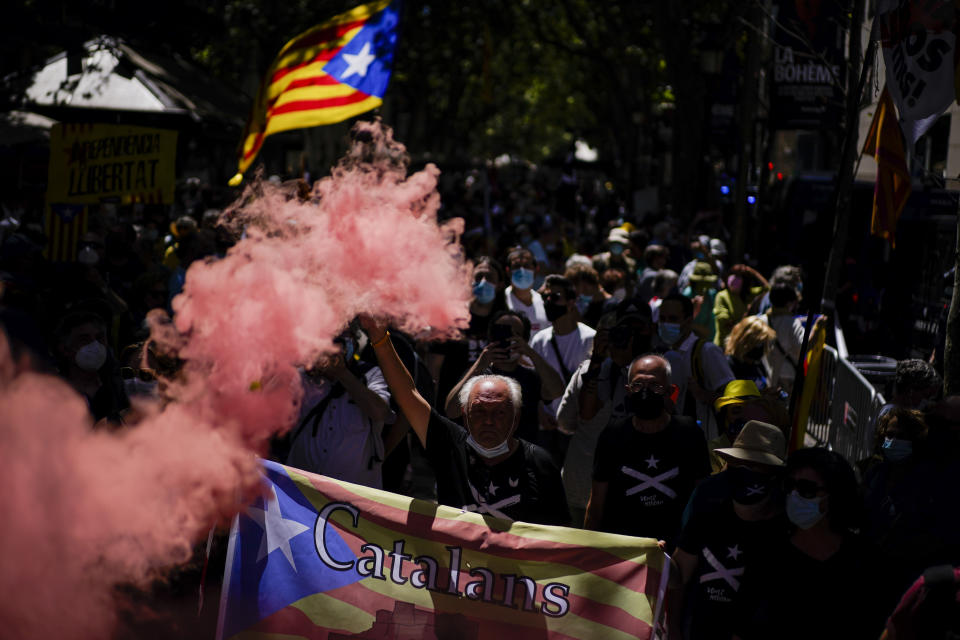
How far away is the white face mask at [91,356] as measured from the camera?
239 inches

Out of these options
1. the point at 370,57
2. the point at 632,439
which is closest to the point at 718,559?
the point at 632,439

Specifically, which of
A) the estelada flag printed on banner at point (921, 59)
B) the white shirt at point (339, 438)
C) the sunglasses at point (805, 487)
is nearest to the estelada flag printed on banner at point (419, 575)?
the sunglasses at point (805, 487)

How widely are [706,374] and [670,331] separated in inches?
21.2

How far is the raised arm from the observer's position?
189 inches

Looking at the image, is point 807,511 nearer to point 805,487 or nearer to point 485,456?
point 805,487

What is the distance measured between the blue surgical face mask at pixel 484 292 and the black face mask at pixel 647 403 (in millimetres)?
2750

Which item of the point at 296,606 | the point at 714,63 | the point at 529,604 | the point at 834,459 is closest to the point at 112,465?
the point at 296,606

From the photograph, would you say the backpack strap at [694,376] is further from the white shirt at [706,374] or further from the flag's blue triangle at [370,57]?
the flag's blue triangle at [370,57]

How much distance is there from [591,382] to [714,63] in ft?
46.9

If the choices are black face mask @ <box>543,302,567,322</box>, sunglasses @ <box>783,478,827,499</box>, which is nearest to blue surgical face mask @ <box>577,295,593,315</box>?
black face mask @ <box>543,302,567,322</box>

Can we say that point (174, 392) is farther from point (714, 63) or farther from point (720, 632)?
point (714, 63)

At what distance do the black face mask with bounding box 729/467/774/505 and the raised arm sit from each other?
1276 millimetres

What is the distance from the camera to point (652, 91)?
3938cm

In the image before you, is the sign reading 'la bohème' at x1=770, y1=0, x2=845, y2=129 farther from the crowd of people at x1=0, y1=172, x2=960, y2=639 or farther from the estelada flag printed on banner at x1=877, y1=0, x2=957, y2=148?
the estelada flag printed on banner at x1=877, y1=0, x2=957, y2=148
